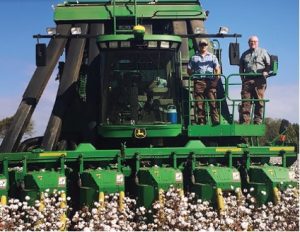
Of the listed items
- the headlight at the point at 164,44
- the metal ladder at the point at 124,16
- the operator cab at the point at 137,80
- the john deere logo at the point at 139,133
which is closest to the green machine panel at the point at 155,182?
the john deere logo at the point at 139,133

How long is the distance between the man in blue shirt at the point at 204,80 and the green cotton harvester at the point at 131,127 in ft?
0.49

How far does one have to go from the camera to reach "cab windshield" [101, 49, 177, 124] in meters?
10.4

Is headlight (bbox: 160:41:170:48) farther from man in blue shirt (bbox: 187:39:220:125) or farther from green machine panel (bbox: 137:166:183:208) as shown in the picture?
green machine panel (bbox: 137:166:183:208)

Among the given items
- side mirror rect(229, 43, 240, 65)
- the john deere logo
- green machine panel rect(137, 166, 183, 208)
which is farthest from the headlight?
green machine panel rect(137, 166, 183, 208)

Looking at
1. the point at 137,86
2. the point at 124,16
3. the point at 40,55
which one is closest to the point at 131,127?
the point at 137,86

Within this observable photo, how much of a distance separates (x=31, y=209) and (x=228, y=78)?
4.36m

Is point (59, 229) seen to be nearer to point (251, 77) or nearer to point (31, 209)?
point (31, 209)

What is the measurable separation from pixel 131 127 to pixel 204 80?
5.48 feet

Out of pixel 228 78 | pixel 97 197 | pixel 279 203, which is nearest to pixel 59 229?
pixel 97 197

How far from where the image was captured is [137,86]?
411 inches

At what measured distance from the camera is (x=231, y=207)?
26.8 feet

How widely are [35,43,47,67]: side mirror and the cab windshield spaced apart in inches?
43.9

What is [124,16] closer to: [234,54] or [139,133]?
[234,54]

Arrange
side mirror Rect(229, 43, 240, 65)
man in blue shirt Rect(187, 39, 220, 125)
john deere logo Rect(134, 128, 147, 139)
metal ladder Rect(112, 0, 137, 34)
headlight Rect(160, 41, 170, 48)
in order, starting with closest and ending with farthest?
john deere logo Rect(134, 128, 147, 139)
headlight Rect(160, 41, 170, 48)
man in blue shirt Rect(187, 39, 220, 125)
side mirror Rect(229, 43, 240, 65)
metal ladder Rect(112, 0, 137, 34)
